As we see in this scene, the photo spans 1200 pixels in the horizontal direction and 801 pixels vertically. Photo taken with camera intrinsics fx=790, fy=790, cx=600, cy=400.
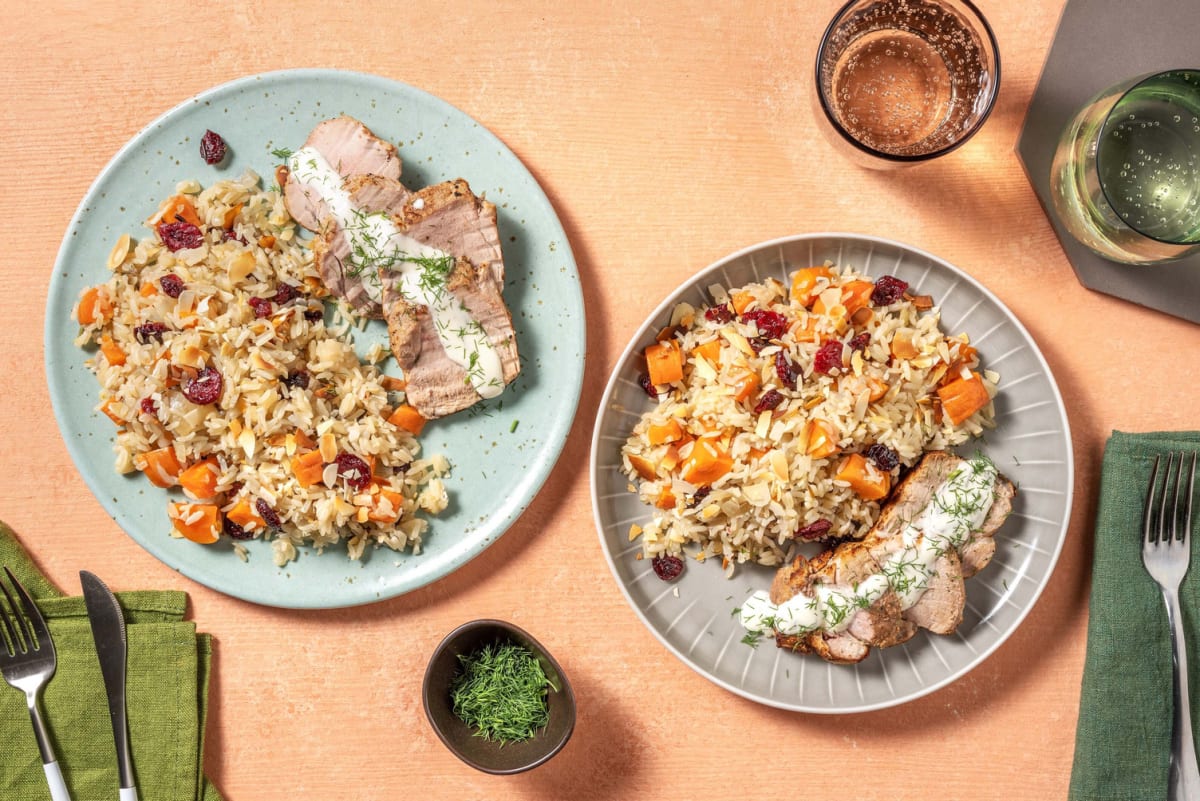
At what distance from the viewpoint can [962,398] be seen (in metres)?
2.64

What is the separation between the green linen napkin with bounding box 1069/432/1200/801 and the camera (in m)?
2.80

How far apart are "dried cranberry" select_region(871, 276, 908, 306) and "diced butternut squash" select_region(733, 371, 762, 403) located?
54 centimetres

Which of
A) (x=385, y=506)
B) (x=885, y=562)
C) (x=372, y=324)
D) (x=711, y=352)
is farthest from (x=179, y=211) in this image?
(x=885, y=562)

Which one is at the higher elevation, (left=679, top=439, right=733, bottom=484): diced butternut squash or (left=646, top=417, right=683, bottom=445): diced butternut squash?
(left=646, top=417, right=683, bottom=445): diced butternut squash

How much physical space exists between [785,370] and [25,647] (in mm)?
2911

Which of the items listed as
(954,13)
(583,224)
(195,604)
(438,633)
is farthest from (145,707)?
(954,13)

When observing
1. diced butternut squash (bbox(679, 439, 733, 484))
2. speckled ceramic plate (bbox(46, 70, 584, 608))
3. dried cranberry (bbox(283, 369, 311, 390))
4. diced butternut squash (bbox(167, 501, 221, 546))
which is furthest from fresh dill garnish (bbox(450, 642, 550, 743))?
dried cranberry (bbox(283, 369, 311, 390))

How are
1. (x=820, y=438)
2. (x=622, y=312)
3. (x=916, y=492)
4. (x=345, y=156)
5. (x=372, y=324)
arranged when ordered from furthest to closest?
(x=622, y=312) < (x=372, y=324) < (x=345, y=156) < (x=916, y=492) < (x=820, y=438)

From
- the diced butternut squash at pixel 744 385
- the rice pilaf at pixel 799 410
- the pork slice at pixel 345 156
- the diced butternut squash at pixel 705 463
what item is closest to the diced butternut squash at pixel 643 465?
the rice pilaf at pixel 799 410

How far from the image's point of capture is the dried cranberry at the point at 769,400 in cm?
262

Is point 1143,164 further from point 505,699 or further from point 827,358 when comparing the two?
point 505,699

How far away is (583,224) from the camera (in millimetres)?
2975

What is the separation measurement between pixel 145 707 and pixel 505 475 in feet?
5.23

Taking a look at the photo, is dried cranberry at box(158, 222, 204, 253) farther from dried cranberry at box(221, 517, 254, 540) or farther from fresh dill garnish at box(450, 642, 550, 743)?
fresh dill garnish at box(450, 642, 550, 743)
